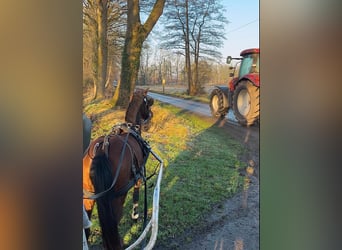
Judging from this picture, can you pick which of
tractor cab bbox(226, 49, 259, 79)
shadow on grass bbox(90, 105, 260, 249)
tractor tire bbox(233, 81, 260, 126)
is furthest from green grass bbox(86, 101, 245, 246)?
tractor cab bbox(226, 49, 259, 79)

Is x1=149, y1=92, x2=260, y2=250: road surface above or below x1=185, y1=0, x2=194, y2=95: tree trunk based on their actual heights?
below

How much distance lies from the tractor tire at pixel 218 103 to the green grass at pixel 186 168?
2.3 inches

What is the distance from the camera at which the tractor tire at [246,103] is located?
147cm

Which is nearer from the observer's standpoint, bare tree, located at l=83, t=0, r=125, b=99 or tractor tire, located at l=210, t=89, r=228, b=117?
bare tree, located at l=83, t=0, r=125, b=99

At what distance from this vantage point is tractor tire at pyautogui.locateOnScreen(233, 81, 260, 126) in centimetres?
147

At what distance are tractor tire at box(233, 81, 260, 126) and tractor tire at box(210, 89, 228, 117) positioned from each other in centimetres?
6

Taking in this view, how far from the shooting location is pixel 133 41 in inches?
55.8

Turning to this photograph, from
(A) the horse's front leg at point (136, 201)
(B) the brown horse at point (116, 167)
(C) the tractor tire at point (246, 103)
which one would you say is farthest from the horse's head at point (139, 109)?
(C) the tractor tire at point (246, 103)

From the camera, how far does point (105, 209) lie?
1408mm

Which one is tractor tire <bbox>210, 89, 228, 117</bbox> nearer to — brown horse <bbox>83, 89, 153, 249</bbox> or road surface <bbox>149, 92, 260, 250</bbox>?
road surface <bbox>149, 92, 260, 250</bbox>

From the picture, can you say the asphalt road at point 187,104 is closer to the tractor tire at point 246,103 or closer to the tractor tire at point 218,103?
the tractor tire at point 218,103
